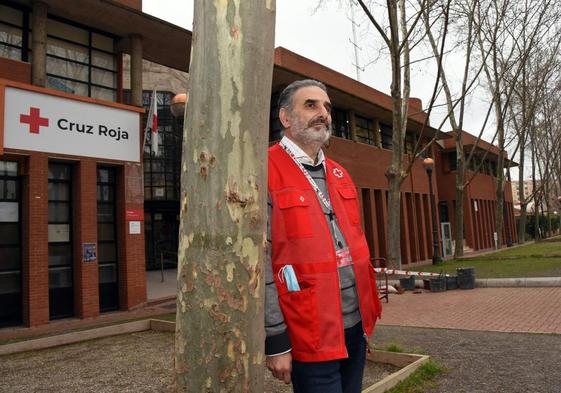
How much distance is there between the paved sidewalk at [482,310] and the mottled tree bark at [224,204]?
6.78m

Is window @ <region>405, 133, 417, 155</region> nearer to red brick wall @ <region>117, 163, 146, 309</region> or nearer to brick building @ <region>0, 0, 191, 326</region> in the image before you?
brick building @ <region>0, 0, 191, 326</region>

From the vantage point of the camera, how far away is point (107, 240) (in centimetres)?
1210

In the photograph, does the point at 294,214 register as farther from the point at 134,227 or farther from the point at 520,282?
the point at 520,282

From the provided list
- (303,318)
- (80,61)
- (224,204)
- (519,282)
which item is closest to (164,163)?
(80,61)

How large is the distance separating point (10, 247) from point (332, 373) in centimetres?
1060

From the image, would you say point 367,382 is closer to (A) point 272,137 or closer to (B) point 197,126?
(B) point 197,126

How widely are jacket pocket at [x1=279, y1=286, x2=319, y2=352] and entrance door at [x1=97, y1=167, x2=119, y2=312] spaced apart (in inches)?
434

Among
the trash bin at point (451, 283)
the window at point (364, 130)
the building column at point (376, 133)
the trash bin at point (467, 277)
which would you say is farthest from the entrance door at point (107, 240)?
the building column at point (376, 133)

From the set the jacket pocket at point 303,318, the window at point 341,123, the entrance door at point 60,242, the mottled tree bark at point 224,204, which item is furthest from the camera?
the window at point 341,123

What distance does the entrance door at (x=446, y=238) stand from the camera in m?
30.8

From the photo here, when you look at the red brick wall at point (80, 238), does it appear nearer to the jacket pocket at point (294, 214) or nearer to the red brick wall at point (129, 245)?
the red brick wall at point (129, 245)

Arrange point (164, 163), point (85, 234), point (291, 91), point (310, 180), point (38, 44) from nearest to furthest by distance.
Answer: point (310, 180) → point (291, 91) → point (38, 44) → point (85, 234) → point (164, 163)

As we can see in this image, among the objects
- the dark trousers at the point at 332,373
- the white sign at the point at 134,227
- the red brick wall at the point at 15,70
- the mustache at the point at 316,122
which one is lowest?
the dark trousers at the point at 332,373

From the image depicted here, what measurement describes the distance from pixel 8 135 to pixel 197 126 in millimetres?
9998
